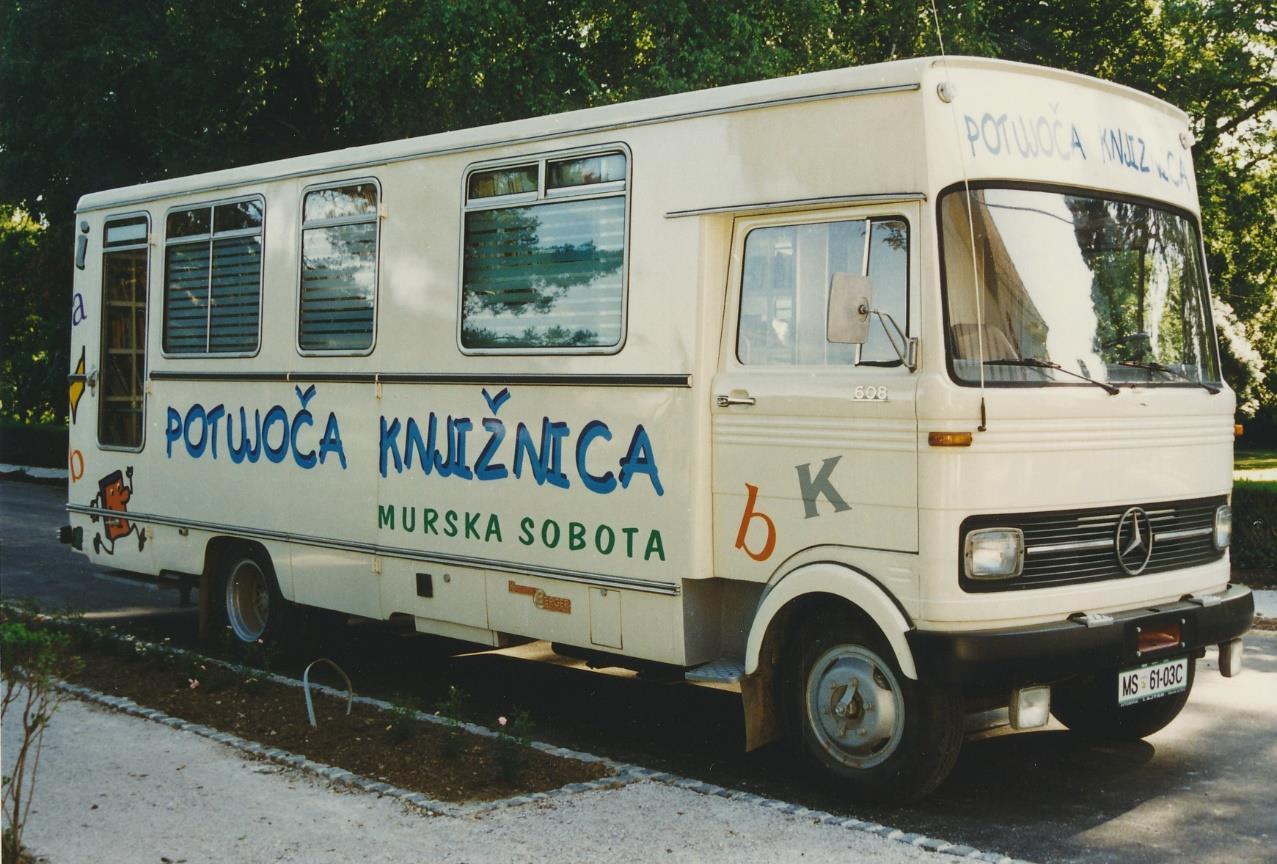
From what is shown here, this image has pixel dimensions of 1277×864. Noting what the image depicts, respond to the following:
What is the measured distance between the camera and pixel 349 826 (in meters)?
5.73

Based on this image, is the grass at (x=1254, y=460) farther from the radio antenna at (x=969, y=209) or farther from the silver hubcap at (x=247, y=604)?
the radio antenna at (x=969, y=209)

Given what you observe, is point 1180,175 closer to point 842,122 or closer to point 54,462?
point 842,122

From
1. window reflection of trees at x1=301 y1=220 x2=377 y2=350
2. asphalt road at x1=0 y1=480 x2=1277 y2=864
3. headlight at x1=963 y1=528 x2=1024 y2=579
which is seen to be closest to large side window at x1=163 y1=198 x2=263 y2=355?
window reflection of trees at x1=301 y1=220 x2=377 y2=350

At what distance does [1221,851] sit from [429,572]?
4.54 m

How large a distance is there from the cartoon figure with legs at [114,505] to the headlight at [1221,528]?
7.45 m

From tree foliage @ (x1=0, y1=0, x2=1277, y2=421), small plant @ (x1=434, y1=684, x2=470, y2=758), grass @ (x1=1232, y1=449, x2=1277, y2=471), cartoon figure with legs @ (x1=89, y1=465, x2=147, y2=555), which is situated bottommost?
small plant @ (x1=434, y1=684, x2=470, y2=758)

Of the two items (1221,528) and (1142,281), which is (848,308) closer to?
(1142,281)

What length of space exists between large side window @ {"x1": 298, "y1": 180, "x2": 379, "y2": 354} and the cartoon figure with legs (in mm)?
2353

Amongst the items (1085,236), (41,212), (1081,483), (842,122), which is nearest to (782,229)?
(842,122)

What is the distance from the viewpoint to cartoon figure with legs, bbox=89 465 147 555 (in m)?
10.6

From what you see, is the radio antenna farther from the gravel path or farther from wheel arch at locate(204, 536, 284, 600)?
wheel arch at locate(204, 536, 284, 600)

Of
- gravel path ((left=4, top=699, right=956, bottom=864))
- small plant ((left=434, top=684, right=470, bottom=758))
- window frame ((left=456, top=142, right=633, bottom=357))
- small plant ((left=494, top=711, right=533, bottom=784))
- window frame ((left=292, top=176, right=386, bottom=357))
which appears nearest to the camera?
gravel path ((left=4, top=699, right=956, bottom=864))

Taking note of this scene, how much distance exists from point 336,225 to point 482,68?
28.1 feet

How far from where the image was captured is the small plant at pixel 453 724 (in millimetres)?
6727
